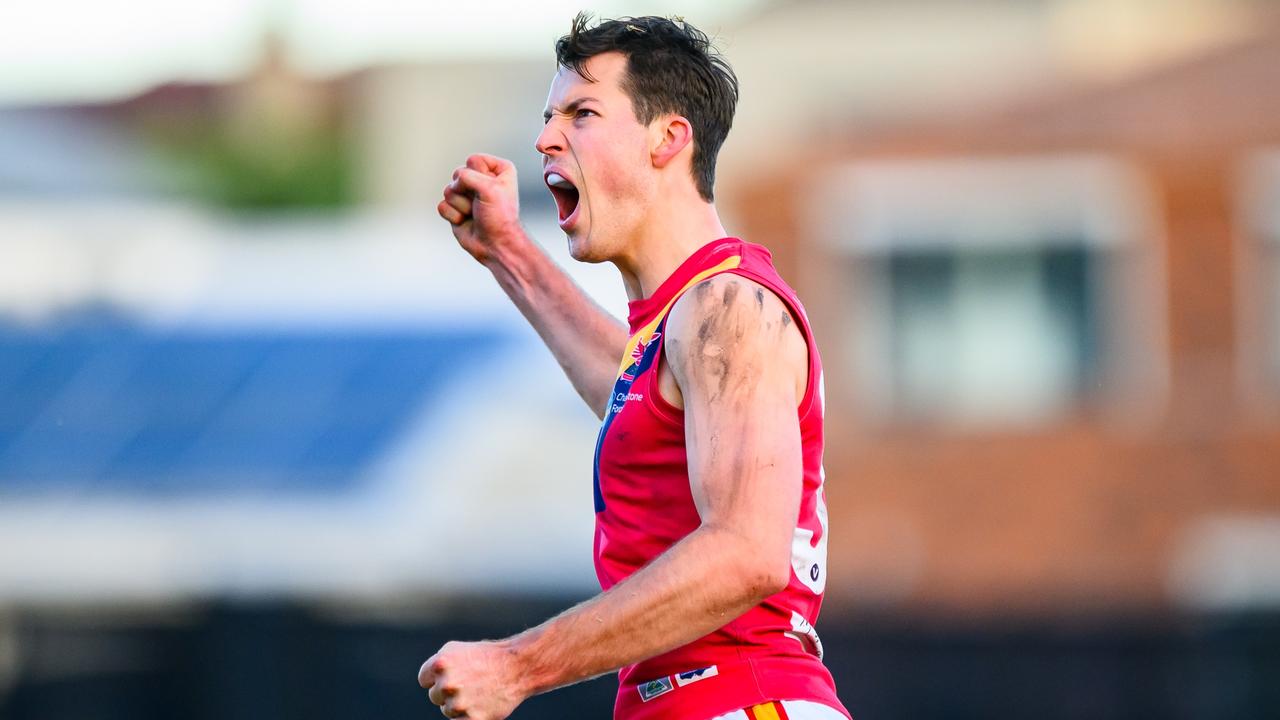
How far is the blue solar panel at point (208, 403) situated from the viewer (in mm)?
16656

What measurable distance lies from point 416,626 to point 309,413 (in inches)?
216

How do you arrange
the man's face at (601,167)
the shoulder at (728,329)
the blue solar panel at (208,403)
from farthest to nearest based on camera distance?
1. the blue solar panel at (208,403)
2. the man's face at (601,167)
3. the shoulder at (728,329)

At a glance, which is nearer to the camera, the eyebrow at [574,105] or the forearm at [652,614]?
the forearm at [652,614]

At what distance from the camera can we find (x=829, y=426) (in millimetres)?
20438

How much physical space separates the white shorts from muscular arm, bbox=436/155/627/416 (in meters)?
1.22

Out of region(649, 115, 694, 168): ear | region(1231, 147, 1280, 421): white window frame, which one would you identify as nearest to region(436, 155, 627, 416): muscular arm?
region(649, 115, 694, 168): ear

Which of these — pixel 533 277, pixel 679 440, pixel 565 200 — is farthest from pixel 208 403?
pixel 679 440

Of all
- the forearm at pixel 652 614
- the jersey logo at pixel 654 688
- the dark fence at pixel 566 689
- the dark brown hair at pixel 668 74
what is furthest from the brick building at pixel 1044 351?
the forearm at pixel 652 614

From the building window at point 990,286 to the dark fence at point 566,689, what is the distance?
7987 millimetres

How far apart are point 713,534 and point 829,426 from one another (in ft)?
56.0

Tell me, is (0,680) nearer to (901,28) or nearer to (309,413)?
(309,413)

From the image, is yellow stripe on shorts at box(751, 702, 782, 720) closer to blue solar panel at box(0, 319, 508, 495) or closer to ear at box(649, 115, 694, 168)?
ear at box(649, 115, 694, 168)

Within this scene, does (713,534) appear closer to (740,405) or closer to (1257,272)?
(740,405)

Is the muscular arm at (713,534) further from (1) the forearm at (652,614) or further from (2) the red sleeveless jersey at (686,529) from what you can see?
(2) the red sleeveless jersey at (686,529)
